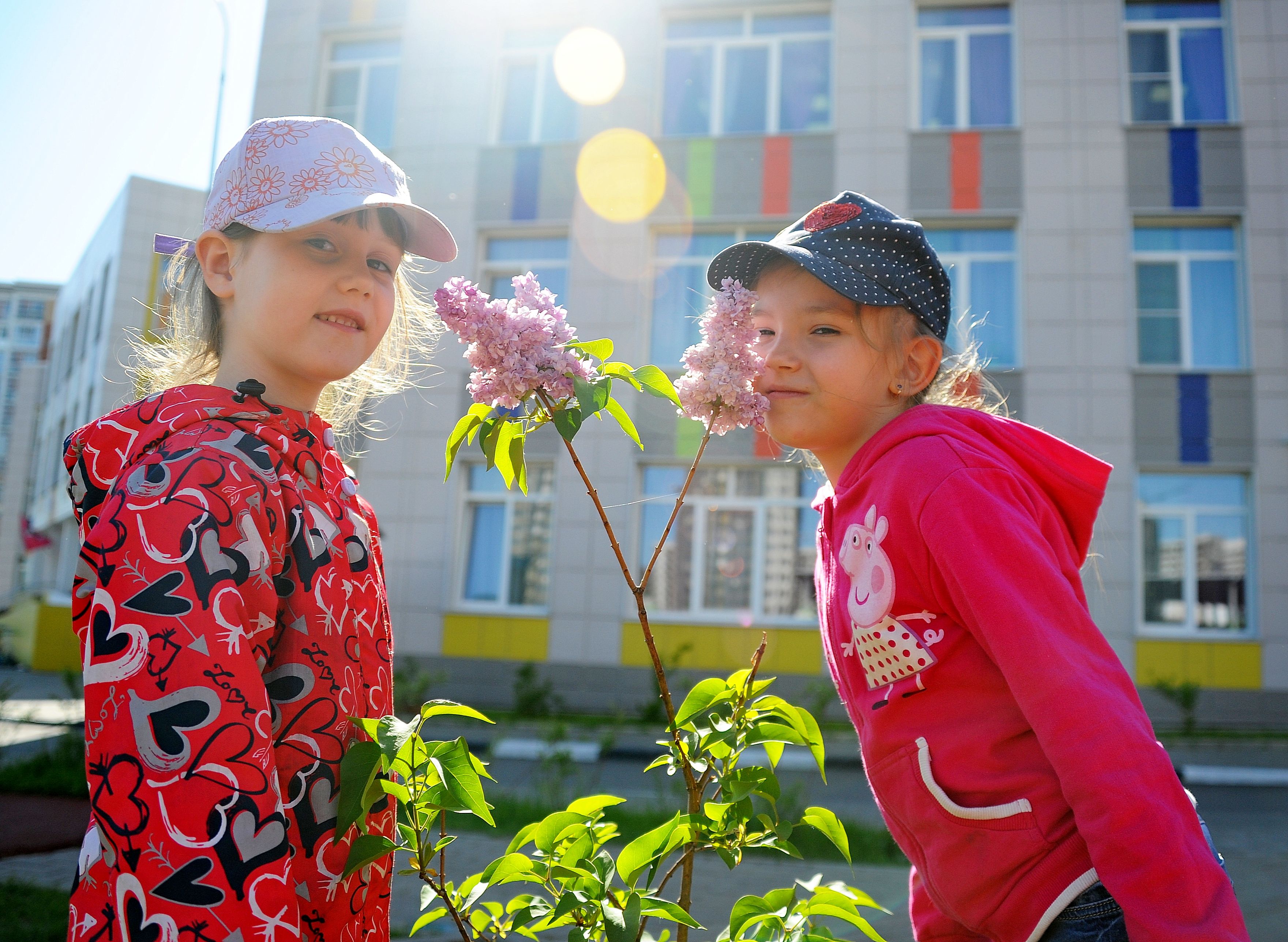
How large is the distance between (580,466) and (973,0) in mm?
13131

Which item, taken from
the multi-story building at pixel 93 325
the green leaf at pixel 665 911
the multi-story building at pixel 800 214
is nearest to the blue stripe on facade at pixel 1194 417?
the multi-story building at pixel 800 214

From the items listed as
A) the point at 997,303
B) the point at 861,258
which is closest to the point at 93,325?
the point at 997,303

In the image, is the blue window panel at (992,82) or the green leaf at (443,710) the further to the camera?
the blue window panel at (992,82)

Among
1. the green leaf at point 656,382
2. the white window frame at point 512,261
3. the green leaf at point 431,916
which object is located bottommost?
the green leaf at point 431,916

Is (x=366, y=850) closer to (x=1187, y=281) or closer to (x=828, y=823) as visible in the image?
(x=828, y=823)

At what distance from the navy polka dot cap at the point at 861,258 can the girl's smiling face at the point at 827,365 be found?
0.14 ft

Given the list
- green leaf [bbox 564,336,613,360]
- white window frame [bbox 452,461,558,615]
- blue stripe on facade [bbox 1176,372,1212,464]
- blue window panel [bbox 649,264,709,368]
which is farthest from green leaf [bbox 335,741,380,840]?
blue stripe on facade [bbox 1176,372,1212,464]

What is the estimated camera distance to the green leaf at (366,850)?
3.46ft

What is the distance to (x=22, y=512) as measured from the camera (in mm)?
35938

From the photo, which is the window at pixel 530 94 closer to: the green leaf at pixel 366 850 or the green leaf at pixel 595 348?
the green leaf at pixel 595 348

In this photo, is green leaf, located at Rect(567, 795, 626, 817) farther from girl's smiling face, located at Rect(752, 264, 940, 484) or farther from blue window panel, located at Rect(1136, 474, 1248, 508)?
blue window panel, located at Rect(1136, 474, 1248, 508)

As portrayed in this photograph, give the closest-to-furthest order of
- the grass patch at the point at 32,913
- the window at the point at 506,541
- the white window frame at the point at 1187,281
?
1. the grass patch at the point at 32,913
2. the white window frame at the point at 1187,281
3. the window at the point at 506,541

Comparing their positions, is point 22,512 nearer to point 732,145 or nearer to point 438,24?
point 438,24

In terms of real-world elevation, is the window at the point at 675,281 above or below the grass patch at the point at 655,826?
above
